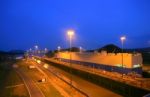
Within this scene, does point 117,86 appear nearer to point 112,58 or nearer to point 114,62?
point 114,62

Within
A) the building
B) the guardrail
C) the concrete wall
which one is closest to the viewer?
the guardrail

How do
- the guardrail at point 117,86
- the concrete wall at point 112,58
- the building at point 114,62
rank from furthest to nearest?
the concrete wall at point 112,58
the building at point 114,62
the guardrail at point 117,86

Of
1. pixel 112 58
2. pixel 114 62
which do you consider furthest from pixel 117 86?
pixel 112 58

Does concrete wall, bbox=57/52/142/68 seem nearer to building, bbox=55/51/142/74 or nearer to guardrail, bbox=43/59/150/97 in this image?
building, bbox=55/51/142/74

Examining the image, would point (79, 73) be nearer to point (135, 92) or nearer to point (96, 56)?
point (96, 56)

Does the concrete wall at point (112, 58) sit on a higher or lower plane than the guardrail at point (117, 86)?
higher

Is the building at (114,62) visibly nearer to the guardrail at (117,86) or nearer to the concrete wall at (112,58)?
the concrete wall at (112,58)

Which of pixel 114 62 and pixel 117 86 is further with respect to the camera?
pixel 114 62

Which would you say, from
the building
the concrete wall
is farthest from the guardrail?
the concrete wall

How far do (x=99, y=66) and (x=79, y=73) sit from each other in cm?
1815

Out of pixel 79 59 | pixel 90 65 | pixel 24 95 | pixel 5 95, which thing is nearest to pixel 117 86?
pixel 24 95

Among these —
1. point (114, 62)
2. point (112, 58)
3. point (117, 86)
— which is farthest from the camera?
point (112, 58)

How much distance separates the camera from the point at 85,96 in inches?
1626

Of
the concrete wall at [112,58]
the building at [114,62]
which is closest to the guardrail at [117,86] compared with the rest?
the building at [114,62]
